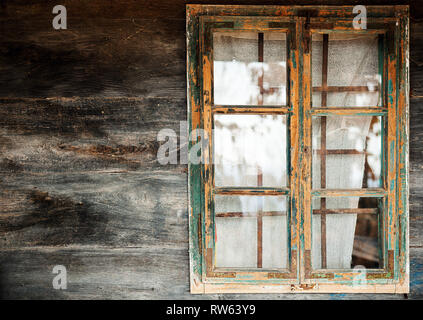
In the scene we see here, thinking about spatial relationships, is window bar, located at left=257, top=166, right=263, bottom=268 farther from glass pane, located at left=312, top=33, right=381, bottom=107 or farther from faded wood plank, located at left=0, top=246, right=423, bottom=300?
glass pane, located at left=312, top=33, right=381, bottom=107

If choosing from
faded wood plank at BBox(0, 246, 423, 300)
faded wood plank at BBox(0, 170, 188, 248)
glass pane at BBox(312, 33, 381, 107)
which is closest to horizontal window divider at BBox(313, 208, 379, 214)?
faded wood plank at BBox(0, 246, 423, 300)

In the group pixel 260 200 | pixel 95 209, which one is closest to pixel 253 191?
pixel 260 200

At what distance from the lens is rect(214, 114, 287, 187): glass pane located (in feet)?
5.55

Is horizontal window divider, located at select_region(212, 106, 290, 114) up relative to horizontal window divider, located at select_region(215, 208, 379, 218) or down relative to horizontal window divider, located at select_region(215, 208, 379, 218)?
up

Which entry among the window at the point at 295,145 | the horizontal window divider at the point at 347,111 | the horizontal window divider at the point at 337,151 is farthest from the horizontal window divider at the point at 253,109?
the horizontal window divider at the point at 337,151

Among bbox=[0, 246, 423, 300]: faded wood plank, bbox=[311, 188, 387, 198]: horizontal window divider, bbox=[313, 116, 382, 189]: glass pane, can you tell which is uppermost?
bbox=[313, 116, 382, 189]: glass pane

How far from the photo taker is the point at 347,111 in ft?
5.42

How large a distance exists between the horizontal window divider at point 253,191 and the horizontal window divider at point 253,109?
1.46 ft

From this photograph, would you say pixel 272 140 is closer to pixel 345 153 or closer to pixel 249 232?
pixel 345 153

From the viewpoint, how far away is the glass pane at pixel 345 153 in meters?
1.71

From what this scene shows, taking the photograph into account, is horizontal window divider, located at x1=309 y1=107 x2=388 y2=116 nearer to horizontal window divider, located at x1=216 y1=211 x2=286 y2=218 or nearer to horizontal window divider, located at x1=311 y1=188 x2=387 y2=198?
horizontal window divider, located at x1=311 y1=188 x2=387 y2=198

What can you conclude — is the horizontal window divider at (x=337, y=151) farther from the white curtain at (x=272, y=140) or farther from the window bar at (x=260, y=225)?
the window bar at (x=260, y=225)

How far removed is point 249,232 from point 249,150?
50 centimetres

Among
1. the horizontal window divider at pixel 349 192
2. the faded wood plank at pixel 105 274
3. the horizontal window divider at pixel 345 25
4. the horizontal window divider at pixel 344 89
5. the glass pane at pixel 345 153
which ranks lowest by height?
Answer: the faded wood plank at pixel 105 274
